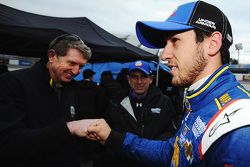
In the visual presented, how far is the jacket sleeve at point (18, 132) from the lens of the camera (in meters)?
1.66

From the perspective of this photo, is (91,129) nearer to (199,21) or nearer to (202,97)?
(202,97)

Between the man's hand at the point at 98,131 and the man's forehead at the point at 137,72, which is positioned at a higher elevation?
the man's forehead at the point at 137,72

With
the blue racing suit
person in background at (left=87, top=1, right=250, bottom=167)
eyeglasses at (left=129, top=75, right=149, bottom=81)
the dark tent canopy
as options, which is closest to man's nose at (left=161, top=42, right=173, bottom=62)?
person in background at (left=87, top=1, right=250, bottom=167)

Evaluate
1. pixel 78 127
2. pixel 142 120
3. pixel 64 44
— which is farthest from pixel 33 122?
pixel 142 120

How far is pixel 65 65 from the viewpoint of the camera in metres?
2.22

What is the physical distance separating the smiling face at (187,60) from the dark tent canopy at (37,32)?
278cm

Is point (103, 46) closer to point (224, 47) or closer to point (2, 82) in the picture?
point (2, 82)

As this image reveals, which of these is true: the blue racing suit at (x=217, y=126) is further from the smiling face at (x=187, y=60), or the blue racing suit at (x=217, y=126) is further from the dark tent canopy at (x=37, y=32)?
the dark tent canopy at (x=37, y=32)

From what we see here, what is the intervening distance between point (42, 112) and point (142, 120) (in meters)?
1.45

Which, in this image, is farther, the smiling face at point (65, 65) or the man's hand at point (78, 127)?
the smiling face at point (65, 65)

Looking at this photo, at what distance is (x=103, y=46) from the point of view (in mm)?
4727

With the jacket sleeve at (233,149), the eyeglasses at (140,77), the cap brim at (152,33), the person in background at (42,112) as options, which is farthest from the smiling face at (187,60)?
the eyeglasses at (140,77)

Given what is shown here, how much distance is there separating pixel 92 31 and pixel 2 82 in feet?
12.7

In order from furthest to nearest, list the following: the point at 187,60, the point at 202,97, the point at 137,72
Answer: the point at 137,72, the point at 187,60, the point at 202,97
